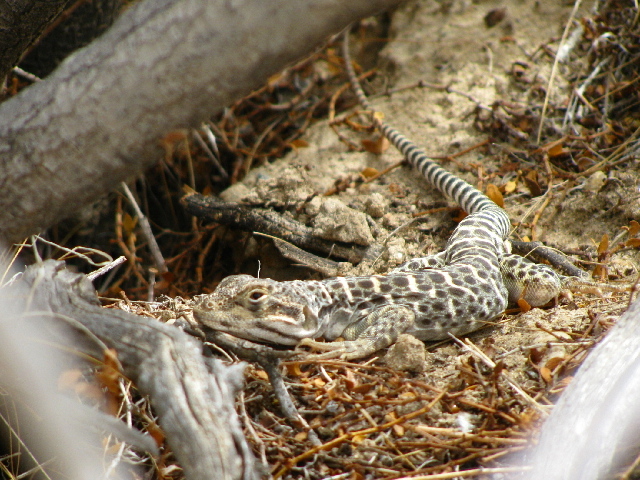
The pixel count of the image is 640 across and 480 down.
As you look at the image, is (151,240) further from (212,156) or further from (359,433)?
(359,433)

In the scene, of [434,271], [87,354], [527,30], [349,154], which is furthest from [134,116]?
[527,30]

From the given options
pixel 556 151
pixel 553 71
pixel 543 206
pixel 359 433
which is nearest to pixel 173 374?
pixel 359 433

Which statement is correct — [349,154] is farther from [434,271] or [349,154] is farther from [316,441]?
[316,441]

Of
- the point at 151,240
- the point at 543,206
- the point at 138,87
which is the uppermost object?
the point at 138,87

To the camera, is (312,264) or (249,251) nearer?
(312,264)

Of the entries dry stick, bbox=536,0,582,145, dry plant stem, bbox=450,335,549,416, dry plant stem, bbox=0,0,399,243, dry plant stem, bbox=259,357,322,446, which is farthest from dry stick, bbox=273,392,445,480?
dry stick, bbox=536,0,582,145

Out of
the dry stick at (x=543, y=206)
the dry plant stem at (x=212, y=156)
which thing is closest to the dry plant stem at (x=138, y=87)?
the dry stick at (x=543, y=206)

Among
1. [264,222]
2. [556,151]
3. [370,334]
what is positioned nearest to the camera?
[370,334]
